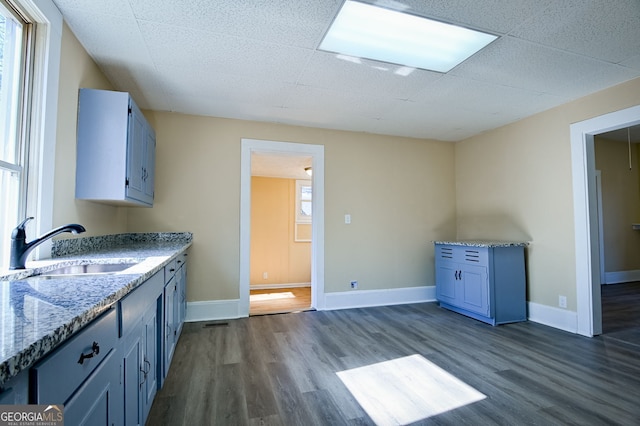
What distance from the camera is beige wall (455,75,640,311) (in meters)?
3.06

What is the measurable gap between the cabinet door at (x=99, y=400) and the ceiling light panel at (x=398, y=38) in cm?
207

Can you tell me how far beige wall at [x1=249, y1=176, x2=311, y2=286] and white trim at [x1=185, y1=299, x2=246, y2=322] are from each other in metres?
2.69

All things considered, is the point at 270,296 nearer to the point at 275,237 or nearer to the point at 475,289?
the point at 275,237

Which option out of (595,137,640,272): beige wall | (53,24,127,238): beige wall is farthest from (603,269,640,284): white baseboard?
(53,24,127,238): beige wall

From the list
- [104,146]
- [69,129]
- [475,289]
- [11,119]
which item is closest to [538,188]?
[475,289]

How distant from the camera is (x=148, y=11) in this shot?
1.82 meters

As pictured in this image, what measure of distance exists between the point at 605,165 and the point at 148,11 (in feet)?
23.0

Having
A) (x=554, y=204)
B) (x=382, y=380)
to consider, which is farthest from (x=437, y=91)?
(x=382, y=380)

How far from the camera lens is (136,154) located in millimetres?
2541

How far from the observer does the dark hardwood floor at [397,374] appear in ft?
5.68

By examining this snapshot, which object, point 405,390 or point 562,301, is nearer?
point 405,390

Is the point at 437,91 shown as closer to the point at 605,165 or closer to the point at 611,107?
the point at 611,107

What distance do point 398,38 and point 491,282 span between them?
2.63 metres

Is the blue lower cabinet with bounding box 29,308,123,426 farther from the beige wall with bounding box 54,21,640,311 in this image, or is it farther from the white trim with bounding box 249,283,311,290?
the white trim with bounding box 249,283,311,290
